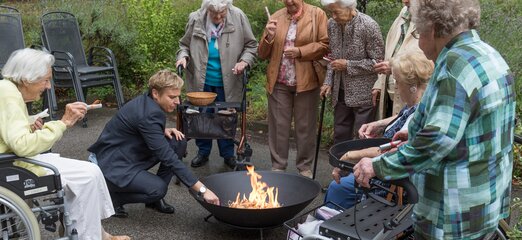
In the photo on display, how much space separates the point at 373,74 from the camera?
473 cm

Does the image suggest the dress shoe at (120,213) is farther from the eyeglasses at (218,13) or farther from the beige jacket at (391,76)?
the beige jacket at (391,76)

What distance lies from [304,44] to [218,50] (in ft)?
2.58

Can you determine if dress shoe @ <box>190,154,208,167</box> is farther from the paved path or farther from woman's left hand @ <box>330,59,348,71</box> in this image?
woman's left hand @ <box>330,59,348,71</box>

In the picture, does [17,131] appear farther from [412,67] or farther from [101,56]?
[101,56]

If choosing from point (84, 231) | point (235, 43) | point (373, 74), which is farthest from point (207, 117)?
point (84, 231)

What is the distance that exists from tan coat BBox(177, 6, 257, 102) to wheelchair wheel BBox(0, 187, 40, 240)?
2232mm

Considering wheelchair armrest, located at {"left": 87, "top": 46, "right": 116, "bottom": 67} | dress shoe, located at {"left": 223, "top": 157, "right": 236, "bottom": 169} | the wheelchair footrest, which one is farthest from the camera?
wheelchair armrest, located at {"left": 87, "top": 46, "right": 116, "bottom": 67}

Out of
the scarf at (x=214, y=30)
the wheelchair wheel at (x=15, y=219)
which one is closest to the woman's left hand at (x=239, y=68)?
the scarf at (x=214, y=30)

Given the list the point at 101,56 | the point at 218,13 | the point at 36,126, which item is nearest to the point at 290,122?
the point at 218,13

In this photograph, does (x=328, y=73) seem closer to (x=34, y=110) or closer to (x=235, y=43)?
A: (x=235, y=43)

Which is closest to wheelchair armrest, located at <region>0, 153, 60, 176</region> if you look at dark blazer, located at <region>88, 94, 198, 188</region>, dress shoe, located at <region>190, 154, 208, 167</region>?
dark blazer, located at <region>88, 94, 198, 188</region>

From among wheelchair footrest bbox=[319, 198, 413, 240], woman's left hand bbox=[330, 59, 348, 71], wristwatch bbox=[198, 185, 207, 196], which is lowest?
wristwatch bbox=[198, 185, 207, 196]

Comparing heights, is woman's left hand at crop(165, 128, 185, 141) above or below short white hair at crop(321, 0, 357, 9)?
below

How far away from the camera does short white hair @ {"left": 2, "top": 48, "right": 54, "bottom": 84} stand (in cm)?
335
